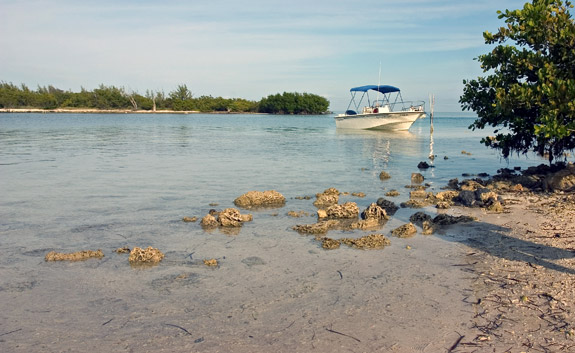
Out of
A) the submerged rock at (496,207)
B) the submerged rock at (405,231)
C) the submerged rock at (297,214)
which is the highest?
the submerged rock at (496,207)

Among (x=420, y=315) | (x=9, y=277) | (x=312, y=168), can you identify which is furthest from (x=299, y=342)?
(x=312, y=168)

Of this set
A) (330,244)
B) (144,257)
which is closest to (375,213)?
(330,244)

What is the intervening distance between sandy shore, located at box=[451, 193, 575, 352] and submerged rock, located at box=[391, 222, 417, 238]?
954 mm

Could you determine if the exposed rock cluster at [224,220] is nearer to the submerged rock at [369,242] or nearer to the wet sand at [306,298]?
the wet sand at [306,298]

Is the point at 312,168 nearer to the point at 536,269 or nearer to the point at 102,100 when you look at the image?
the point at 536,269

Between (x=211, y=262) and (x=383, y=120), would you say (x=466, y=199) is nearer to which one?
(x=211, y=262)

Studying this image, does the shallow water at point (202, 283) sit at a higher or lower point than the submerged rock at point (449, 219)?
lower

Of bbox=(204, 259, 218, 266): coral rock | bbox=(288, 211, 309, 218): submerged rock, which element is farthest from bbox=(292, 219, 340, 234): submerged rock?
bbox=(204, 259, 218, 266): coral rock

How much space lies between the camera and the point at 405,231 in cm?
899

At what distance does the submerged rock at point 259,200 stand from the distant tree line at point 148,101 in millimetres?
136034

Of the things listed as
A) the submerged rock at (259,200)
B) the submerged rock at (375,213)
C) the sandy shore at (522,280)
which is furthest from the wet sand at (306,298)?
the submerged rock at (259,200)

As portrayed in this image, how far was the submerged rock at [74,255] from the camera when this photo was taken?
25.2 ft

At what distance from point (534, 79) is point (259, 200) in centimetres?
882

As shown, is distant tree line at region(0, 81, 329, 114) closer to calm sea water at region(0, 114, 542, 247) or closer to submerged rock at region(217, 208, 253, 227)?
calm sea water at region(0, 114, 542, 247)
